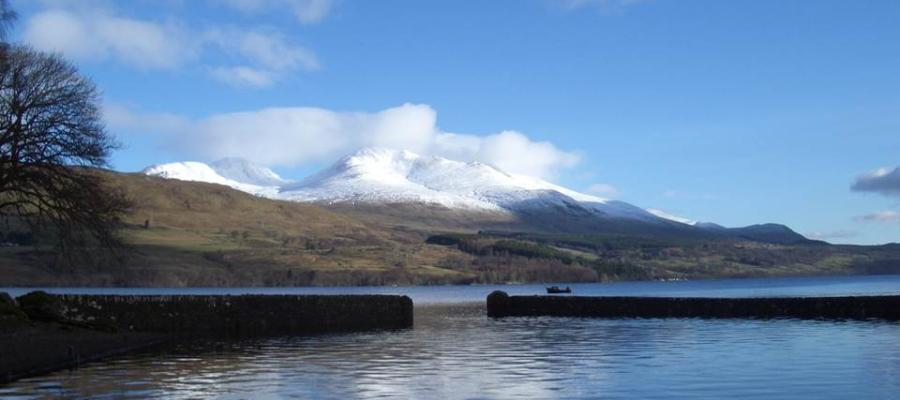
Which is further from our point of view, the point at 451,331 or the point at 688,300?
the point at 688,300

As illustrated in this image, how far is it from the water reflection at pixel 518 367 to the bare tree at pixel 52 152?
6.03 meters

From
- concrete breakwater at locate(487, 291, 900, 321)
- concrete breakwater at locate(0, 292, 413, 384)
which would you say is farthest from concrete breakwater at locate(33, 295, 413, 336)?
concrete breakwater at locate(487, 291, 900, 321)

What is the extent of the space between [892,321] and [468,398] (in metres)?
32.3

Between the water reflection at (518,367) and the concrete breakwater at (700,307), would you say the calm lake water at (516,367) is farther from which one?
the concrete breakwater at (700,307)

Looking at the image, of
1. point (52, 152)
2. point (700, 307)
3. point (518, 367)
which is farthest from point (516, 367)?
point (700, 307)

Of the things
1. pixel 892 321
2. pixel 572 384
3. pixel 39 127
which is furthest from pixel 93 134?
pixel 892 321

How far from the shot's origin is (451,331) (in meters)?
45.2

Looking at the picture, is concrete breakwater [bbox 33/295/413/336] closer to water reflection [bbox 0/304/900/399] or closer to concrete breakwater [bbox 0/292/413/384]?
concrete breakwater [bbox 0/292/413/384]

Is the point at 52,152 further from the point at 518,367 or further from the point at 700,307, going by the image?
the point at 700,307

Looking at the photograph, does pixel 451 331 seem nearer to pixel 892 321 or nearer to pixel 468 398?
pixel 892 321

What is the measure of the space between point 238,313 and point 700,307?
25084 mm

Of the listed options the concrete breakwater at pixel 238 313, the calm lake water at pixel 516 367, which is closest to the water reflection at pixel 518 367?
the calm lake water at pixel 516 367

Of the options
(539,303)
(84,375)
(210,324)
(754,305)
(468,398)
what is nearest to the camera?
(468,398)

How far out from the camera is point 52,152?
36.3 metres
